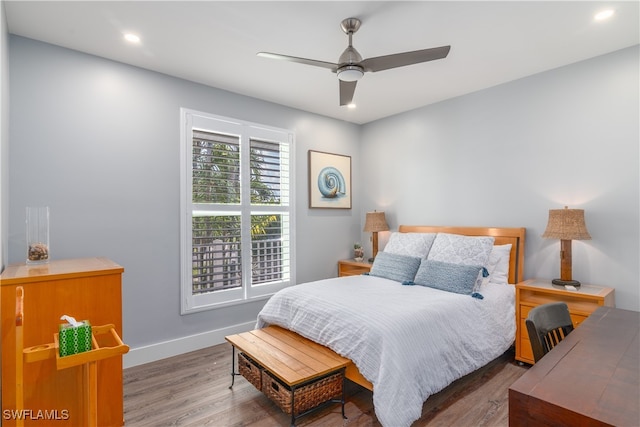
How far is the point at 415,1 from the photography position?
6.98ft

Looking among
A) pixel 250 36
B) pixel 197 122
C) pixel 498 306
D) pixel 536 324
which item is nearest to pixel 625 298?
pixel 498 306

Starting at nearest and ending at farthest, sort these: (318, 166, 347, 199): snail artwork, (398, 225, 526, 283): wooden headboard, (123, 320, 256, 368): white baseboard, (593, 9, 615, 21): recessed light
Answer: (593, 9, 615, 21): recessed light → (123, 320, 256, 368): white baseboard → (398, 225, 526, 283): wooden headboard → (318, 166, 347, 199): snail artwork

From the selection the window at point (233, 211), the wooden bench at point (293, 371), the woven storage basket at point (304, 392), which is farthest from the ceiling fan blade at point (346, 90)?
the woven storage basket at point (304, 392)

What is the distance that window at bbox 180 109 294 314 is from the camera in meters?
3.35

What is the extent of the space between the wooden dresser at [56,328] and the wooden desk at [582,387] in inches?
82.3

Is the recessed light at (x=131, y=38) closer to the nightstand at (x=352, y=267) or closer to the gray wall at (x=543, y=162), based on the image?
the gray wall at (x=543, y=162)

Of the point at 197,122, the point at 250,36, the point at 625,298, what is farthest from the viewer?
the point at 197,122

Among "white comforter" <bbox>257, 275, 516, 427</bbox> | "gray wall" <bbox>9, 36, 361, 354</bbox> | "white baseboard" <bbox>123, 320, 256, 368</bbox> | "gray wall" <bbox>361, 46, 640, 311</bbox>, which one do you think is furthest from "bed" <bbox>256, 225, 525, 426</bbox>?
"gray wall" <bbox>9, 36, 361, 354</bbox>

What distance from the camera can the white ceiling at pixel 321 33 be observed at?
219cm

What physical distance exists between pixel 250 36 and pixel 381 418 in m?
2.81

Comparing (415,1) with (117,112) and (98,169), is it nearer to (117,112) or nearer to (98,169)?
(117,112)

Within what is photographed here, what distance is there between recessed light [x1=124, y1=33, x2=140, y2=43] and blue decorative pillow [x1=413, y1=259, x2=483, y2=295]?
10.4 ft

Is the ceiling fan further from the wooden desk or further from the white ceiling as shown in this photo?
the wooden desk

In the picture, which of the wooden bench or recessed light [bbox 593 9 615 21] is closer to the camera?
the wooden bench
